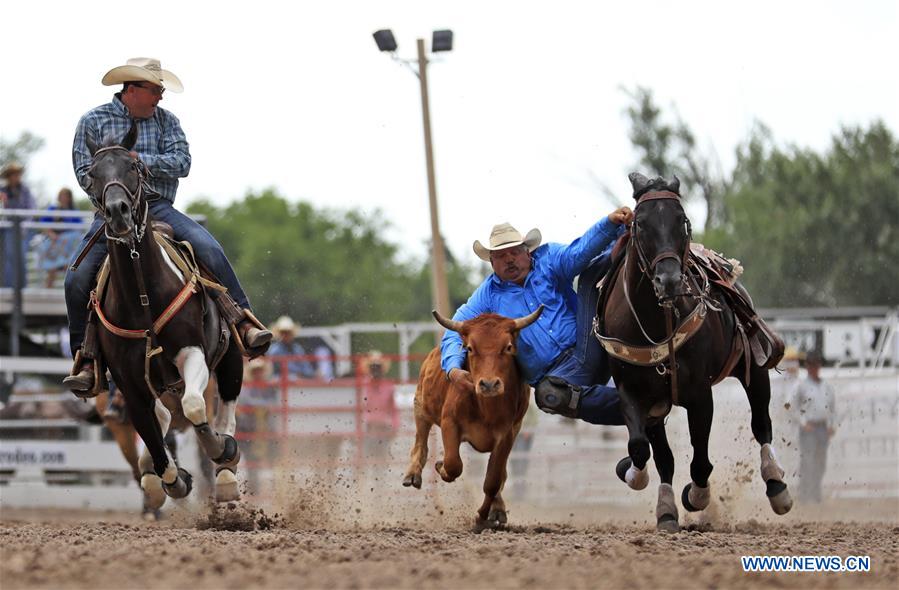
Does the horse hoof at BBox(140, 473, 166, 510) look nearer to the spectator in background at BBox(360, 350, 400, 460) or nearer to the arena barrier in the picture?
the arena barrier

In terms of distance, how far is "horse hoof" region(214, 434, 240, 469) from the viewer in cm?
802

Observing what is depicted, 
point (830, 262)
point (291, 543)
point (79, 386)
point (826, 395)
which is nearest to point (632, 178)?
point (291, 543)

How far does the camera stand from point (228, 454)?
8031 mm

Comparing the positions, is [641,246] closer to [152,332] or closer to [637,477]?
[637,477]

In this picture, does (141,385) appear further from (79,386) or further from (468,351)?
(468,351)

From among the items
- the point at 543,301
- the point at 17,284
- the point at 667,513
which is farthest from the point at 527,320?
the point at 17,284

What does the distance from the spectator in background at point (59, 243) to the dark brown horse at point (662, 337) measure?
8.42 m

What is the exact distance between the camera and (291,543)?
6.47 metres

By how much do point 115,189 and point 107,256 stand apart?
38.7 inches

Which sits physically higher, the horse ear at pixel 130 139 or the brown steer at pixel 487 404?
the horse ear at pixel 130 139

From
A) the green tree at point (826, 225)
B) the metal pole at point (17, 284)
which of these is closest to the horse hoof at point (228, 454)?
the metal pole at point (17, 284)

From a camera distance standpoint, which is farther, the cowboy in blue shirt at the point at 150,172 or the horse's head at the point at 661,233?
the cowboy in blue shirt at the point at 150,172

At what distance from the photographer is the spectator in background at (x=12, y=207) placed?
1488 cm

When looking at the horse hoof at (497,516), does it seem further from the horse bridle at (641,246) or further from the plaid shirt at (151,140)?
the plaid shirt at (151,140)
